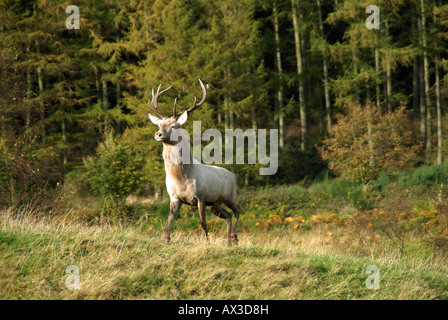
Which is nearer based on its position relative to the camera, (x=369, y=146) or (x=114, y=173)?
(x=114, y=173)

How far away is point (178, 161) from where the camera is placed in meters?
7.74

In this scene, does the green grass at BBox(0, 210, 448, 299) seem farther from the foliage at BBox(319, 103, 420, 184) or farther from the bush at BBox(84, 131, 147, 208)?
the foliage at BBox(319, 103, 420, 184)

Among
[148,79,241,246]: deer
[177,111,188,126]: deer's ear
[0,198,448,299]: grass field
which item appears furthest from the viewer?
[177,111,188,126]: deer's ear

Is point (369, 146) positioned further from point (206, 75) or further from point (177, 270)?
point (177, 270)

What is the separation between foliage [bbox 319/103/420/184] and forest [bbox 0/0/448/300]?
0.08 m

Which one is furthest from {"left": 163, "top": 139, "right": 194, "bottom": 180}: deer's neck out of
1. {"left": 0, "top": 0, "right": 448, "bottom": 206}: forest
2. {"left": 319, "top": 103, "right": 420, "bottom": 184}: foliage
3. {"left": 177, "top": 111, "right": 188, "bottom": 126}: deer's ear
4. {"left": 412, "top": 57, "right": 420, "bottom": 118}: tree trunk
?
{"left": 412, "top": 57, "right": 420, "bottom": 118}: tree trunk

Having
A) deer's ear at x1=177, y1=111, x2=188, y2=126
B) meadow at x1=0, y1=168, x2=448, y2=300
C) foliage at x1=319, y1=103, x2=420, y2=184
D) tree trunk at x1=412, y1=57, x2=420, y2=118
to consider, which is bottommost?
meadow at x1=0, y1=168, x2=448, y2=300

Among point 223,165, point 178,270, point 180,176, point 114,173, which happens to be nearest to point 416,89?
point 223,165

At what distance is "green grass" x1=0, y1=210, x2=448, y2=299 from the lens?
5992mm

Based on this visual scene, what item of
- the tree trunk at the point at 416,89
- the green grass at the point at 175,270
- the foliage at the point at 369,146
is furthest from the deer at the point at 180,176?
the tree trunk at the point at 416,89

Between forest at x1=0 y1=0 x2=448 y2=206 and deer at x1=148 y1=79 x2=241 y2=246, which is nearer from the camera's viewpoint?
deer at x1=148 y1=79 x2=241 y2=246

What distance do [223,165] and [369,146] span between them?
5.67 m

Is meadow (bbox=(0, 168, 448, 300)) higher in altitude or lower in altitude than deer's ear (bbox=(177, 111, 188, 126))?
lower
